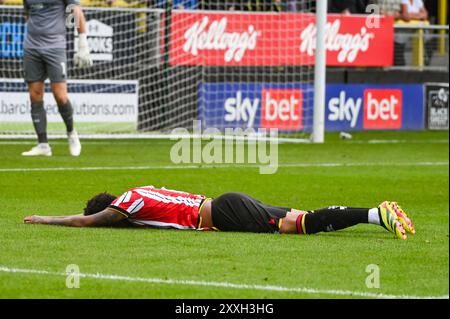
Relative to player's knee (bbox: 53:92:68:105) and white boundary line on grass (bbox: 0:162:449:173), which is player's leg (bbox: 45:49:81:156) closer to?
player's knee (bbox: 53:92:68:105)

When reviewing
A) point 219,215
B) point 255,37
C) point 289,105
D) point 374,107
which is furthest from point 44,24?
point 374,107

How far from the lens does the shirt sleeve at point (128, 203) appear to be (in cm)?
928

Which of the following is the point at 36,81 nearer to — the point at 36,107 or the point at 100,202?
the point at 36,107

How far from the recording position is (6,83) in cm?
1966

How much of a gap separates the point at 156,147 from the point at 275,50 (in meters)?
3.74

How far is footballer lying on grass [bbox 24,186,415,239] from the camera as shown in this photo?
9305 mm

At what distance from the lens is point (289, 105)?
22.2m

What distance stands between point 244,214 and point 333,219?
0.70m

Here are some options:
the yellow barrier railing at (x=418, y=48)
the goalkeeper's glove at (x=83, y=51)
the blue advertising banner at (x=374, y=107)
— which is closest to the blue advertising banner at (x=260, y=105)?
the blue advertising banner at (x=374, y=107)

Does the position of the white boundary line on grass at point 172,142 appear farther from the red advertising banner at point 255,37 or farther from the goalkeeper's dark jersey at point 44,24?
the goalkeeper's dark jersey at point 44,24

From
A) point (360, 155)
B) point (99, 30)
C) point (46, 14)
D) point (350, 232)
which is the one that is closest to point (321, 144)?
point (360, 155)

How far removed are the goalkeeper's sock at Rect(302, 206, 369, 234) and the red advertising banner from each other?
11.8 metres

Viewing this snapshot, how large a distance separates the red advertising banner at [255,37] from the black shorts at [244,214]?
11.6 metres

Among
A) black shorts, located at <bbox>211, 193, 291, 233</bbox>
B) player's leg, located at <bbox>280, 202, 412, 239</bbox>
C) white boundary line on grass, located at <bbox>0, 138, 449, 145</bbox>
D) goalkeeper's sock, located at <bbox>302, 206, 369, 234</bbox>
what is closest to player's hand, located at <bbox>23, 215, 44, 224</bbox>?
black shorts, located at <bbox>211, 193, 291, 233</bbox>
